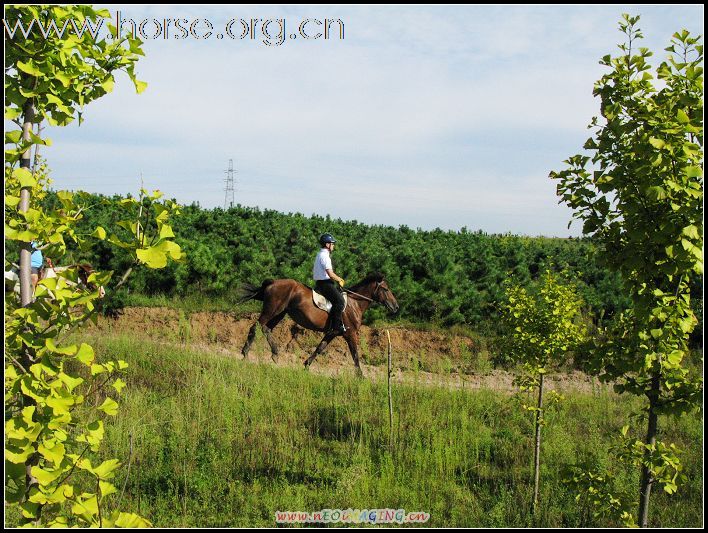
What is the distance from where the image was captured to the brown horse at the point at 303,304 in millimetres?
13172

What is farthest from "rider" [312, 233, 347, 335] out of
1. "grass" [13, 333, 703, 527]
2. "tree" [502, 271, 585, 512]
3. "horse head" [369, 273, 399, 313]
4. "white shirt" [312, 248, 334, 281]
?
"tree" [502, 271, 585, 512]

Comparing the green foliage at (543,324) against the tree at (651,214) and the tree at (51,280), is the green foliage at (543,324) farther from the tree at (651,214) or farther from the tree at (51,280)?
the tree at (51,280)

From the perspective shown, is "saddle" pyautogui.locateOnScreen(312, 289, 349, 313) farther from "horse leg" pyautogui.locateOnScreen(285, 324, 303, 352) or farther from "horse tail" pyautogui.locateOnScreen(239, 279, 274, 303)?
"horse leg" pyautogui.locateOnScreen(285, 324, 303, 352)

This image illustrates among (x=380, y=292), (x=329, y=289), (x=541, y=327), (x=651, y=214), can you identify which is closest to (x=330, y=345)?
(x=380, y=292)

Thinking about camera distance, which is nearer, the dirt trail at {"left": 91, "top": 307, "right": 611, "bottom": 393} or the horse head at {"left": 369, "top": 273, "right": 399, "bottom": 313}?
the horse head at {"left": 369, "top": 273, "right": 399, "bottom": 313}

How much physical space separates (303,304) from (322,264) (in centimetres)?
120

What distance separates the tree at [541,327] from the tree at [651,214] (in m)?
2.12

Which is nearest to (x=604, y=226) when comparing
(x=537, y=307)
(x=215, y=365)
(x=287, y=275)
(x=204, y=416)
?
(x=537, y=307)

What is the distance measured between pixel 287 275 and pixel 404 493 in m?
11.6

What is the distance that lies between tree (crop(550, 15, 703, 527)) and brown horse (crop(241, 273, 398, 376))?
8394 millimetres

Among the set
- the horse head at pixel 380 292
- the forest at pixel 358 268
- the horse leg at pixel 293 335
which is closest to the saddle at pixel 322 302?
the horse head at pixel 380 292

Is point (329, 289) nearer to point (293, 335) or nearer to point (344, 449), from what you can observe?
point (293, 335)

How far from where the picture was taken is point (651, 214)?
4.53m

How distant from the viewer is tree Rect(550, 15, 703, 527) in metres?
4.19
